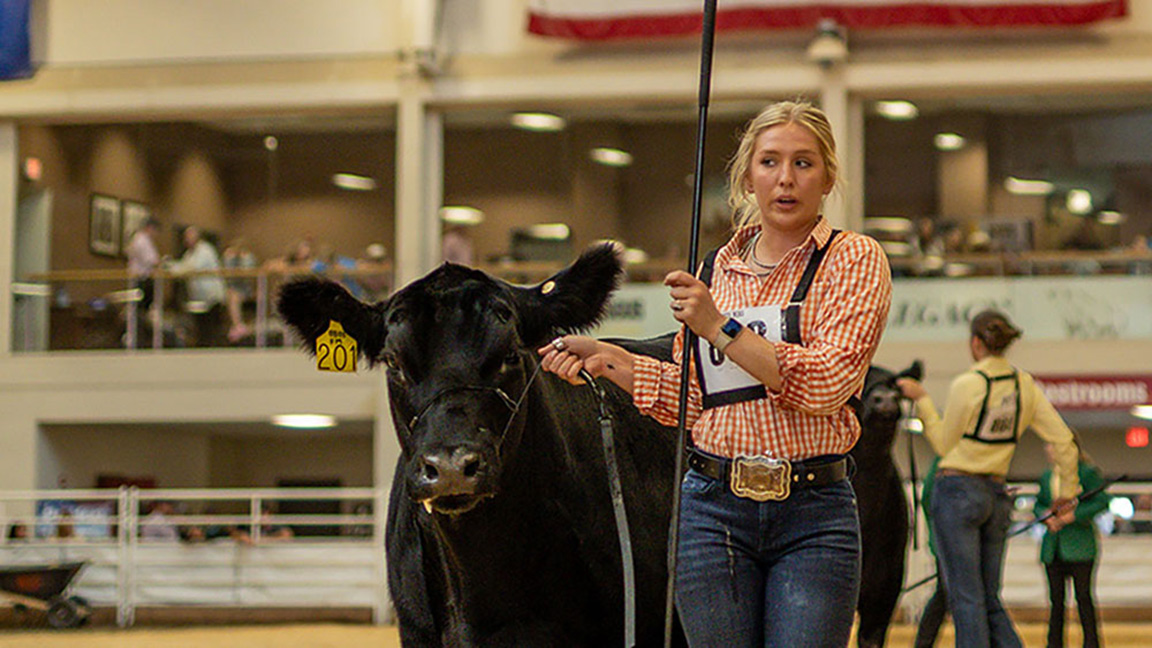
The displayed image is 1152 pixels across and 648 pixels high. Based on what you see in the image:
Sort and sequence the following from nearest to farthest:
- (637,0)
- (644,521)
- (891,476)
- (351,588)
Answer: (644,521) < (891,476) < (351,588) < (637,0)

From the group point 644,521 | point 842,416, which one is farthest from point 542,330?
point 842,416

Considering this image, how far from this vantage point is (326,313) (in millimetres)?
4098

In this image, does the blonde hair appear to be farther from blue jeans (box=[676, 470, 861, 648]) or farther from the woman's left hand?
blue jeans (box=[676, 470, 861, 648])

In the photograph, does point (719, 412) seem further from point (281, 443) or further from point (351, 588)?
point (281, 443)

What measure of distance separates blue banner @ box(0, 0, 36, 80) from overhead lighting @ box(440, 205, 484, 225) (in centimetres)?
569

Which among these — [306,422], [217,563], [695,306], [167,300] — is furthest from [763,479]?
[306,422]

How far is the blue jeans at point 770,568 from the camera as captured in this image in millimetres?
3012

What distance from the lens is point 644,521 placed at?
4398mm

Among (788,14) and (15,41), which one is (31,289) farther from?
(788,14)

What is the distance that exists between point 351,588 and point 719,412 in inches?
528

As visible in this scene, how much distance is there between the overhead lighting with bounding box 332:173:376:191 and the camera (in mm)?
22328

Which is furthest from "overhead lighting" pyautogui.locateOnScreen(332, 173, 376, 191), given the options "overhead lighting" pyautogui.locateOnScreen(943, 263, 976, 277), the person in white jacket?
"overhead lighting" pyautogui.locateOnScreen(943, 263, 976, 277)

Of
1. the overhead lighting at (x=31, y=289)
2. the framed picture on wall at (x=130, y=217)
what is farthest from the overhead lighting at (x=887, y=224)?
the overhead lighting at (x=31, y=289)

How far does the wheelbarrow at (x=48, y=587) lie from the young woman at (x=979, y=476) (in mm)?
9954
